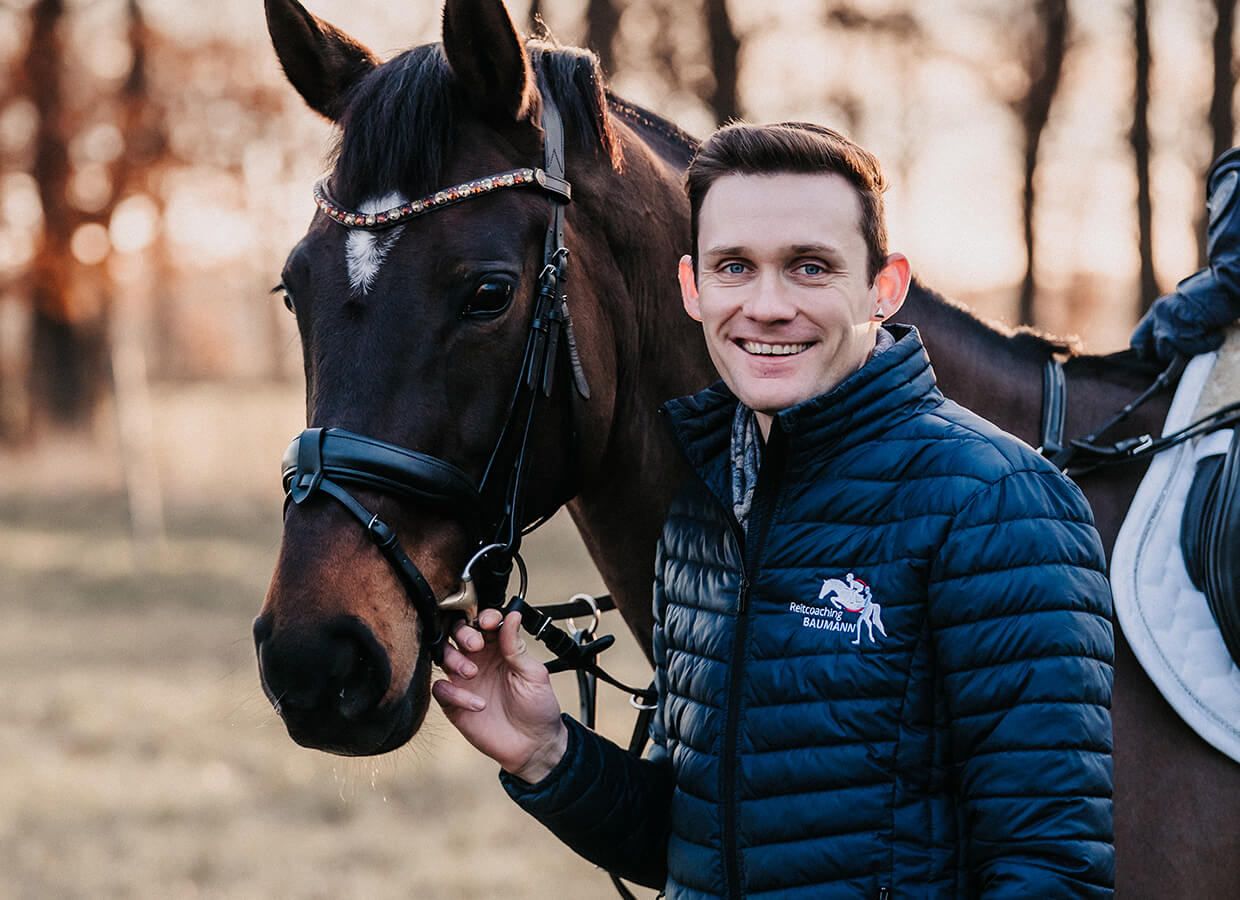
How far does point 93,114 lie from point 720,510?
17.5 meters

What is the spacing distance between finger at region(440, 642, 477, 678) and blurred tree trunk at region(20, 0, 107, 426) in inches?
628

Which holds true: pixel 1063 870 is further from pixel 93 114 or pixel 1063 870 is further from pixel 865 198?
pixel 93 114

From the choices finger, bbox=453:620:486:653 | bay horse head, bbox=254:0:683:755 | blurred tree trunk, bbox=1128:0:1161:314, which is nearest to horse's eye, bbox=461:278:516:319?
bay horse head, bbox=254:0:683:755

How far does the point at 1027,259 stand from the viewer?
13.0m

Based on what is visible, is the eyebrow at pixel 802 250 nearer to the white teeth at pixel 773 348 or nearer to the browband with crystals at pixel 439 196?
the white teeth at pixel 773 348

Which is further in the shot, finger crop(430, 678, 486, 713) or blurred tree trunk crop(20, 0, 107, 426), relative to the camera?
blurred tree trunk crop(20, 0, 107, 426)

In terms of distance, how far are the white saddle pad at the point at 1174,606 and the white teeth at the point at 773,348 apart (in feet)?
2.89

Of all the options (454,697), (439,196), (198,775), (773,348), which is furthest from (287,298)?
(198,775)

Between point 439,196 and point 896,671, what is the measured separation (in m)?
1.09

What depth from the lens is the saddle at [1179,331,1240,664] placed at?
197cm

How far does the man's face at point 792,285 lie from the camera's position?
1.60m

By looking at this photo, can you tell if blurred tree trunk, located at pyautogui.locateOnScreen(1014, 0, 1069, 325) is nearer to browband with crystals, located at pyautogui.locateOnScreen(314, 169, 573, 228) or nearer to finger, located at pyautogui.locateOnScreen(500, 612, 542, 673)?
browband with crystals, located at pyautogui.locateOnScreen(314, 169, 573, 228)

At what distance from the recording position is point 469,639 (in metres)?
1.82

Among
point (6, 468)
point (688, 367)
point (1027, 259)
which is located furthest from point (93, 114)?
point (688, 367)
